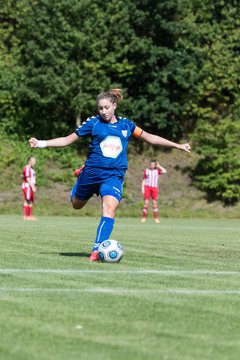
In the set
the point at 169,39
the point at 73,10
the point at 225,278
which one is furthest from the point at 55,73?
the point at 225,278

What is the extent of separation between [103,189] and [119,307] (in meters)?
5.16

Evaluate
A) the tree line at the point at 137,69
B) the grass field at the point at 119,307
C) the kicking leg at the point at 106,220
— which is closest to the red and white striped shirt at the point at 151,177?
the tree line at the point at 137,69

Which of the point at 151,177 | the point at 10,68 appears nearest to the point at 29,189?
the point at 151,177

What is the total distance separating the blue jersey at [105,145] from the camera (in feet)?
40.9

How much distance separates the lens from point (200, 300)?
796 centimetres

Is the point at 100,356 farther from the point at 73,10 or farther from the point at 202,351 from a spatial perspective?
the point at 73,10

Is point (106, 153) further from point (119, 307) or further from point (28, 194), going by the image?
point (28, 194)

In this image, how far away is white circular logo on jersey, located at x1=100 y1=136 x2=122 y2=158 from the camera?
40.9 ft

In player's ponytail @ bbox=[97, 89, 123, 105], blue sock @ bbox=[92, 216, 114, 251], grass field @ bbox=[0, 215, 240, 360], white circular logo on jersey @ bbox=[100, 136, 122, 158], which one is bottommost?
grass field @ bbox=[0, 215, 240, 360]

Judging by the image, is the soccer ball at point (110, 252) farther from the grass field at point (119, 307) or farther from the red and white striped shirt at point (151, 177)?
the red and white striped shirt at point (151, 177)

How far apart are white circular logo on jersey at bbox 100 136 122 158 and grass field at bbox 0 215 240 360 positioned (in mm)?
1309

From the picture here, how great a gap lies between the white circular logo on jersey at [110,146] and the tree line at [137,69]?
30865 mm

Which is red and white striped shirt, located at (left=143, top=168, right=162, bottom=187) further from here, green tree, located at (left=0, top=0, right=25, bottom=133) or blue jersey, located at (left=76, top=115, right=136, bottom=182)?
blue jersey, located at (left=76, top=115, right=136, bottom=182)

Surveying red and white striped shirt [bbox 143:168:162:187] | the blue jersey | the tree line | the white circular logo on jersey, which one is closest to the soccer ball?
the blue jersey
